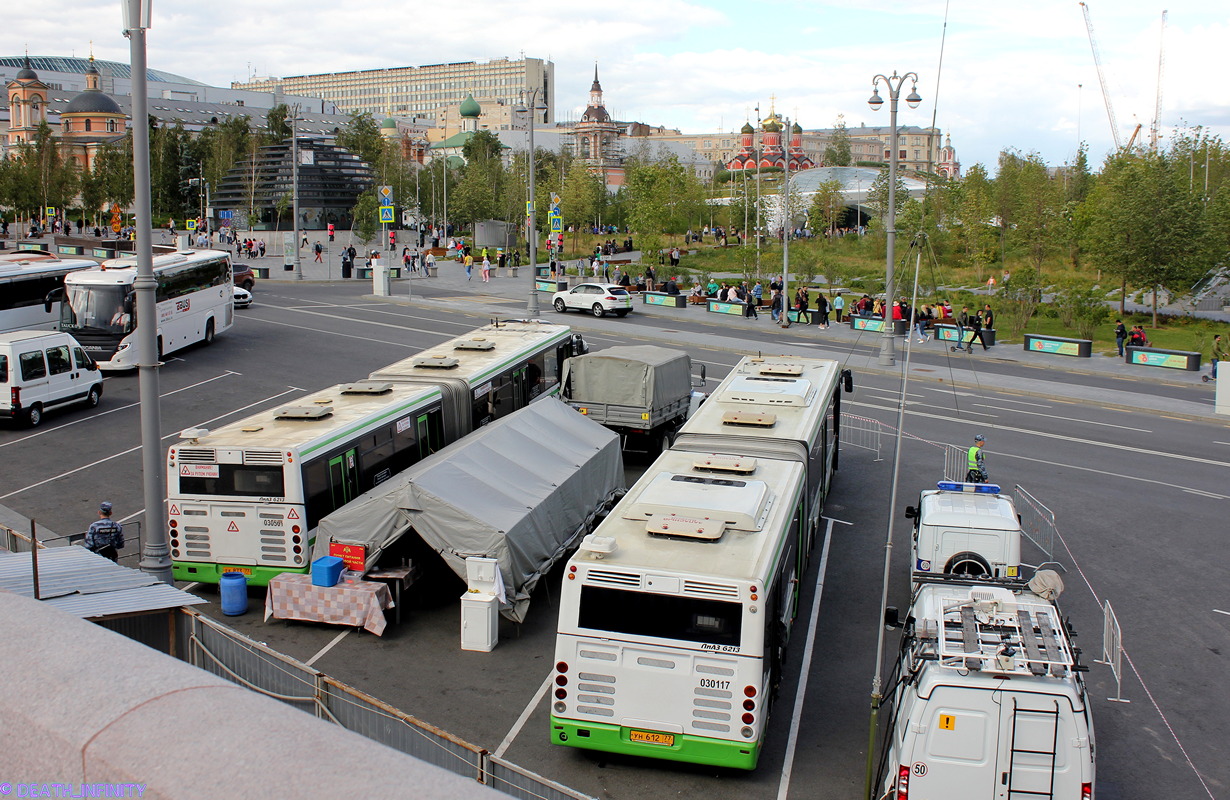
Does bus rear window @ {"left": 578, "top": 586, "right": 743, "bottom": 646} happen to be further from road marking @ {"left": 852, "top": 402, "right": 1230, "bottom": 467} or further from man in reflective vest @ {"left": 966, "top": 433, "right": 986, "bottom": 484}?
road marking @ {"left": 852, "top": 402, "right": 1230, "bottom": 467}

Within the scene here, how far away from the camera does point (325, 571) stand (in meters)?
14.5

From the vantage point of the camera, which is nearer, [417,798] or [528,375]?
[417,798]

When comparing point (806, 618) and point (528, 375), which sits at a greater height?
point (528, 375)

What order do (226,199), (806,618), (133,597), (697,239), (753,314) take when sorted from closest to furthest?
(133,597), (806,618), (753,314), (226,199), (697,239)

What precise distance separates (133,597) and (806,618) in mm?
9994

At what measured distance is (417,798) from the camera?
292 cm

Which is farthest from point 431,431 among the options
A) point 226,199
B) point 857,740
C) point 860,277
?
point 226,199

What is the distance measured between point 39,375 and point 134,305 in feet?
21.5

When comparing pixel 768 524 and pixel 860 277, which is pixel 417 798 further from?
pixel 860 277

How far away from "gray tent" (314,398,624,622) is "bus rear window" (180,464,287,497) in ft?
3.26

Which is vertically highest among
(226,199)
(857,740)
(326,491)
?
(226,199)

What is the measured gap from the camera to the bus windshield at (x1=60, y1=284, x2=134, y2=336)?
102 feet

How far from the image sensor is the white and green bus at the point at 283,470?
49.8ft

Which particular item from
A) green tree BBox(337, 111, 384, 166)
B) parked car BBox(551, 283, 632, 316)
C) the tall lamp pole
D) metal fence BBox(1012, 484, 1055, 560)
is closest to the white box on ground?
the tall lamp pole
